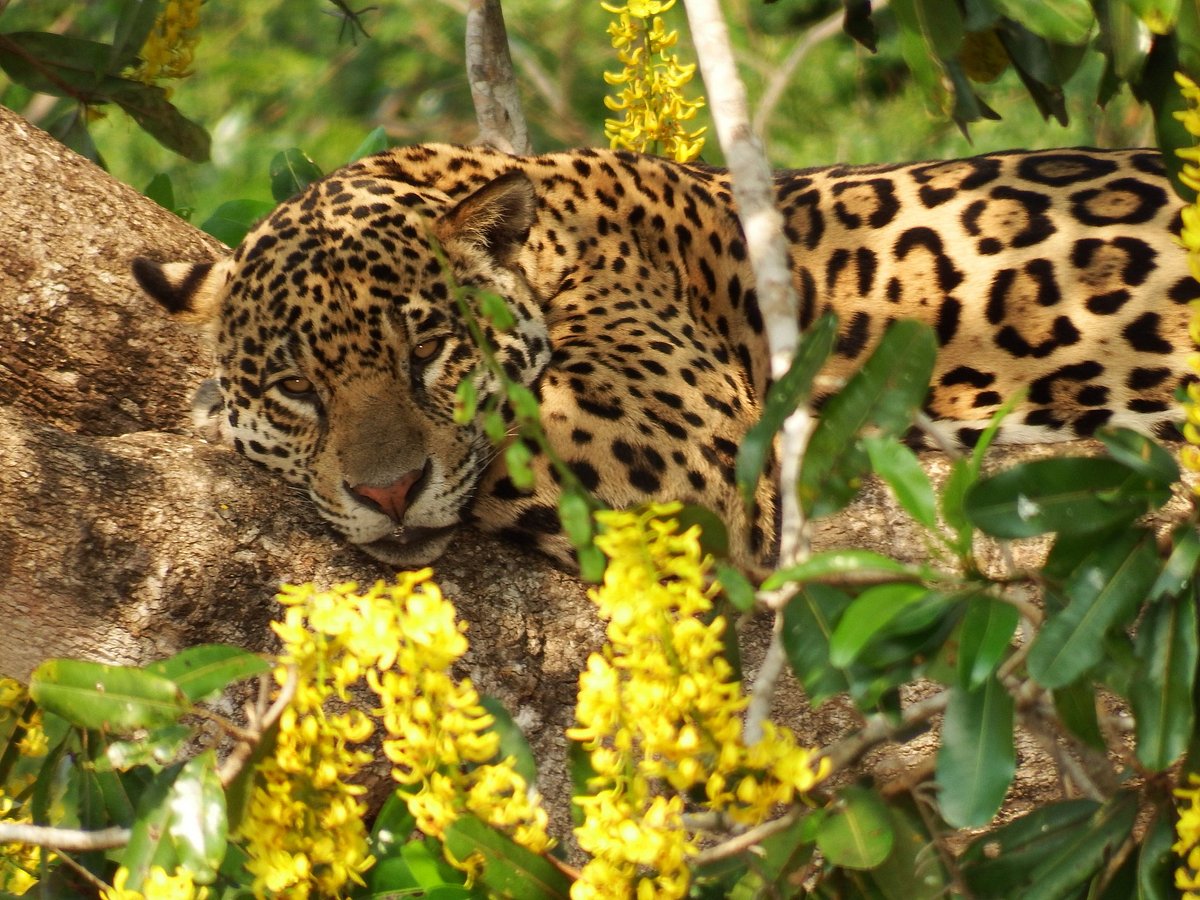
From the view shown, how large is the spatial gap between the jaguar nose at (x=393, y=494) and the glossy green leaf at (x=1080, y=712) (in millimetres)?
1723

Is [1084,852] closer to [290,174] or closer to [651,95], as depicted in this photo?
[651,95]

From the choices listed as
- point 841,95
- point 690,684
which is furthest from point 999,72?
point 841,95

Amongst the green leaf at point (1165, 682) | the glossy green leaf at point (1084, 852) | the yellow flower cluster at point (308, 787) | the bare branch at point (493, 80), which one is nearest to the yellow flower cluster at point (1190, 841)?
the green leaf at point (1165, 682)

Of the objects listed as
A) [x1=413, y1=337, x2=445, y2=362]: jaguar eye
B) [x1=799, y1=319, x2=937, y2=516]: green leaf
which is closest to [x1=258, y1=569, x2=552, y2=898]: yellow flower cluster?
[x1=799, y1=319, x2=937, y2=516]: green leaf

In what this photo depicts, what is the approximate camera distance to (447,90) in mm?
9453

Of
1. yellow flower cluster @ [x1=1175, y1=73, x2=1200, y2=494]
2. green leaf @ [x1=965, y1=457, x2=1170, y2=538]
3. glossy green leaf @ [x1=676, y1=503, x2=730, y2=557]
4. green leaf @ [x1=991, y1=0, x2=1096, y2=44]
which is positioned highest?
green leaf @ [x1=991, y1=0, x2=1096, y2=44]

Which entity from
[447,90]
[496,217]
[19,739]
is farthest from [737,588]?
[447,90]

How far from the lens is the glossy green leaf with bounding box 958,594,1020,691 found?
2.01m

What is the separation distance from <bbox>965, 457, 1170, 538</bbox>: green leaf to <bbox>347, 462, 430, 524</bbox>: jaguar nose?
1.78 metres

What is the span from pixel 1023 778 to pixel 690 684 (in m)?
1.77

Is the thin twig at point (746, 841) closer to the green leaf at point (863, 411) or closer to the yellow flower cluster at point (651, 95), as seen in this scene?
the green leaf at point (863, 411)

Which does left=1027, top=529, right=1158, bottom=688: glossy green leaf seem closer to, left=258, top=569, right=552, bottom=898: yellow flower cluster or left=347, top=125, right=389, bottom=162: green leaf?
left=258, top=569, right=552, bottom=898: yellow flower cluster

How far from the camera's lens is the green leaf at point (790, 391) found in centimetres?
215

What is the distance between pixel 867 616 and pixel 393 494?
185cm
